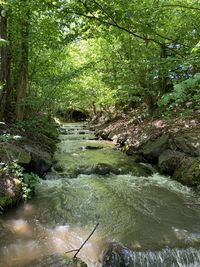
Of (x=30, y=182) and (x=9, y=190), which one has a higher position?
(x=9, y=190)

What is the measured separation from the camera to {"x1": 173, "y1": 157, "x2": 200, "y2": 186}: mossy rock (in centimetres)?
777

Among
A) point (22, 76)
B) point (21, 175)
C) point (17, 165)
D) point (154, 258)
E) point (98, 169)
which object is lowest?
point (154, 258)

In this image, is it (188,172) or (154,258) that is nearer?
(154,258)

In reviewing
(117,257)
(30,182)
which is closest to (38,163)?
(30,182)

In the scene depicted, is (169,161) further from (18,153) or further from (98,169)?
(18,153)

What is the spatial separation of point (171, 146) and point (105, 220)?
4879 millimetres

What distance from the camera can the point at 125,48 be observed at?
47.5 feet

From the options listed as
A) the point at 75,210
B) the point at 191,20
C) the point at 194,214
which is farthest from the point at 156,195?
the point at 191,20

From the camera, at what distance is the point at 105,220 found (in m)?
5.73

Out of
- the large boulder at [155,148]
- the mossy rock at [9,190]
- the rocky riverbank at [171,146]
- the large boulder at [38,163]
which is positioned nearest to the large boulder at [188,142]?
the rocky riverbank at [171,146]

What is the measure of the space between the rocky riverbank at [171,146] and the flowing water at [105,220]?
1.49ft

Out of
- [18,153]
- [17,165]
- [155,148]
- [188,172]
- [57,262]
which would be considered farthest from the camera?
[155,148]

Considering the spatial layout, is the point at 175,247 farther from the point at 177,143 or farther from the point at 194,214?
the point at 177,143

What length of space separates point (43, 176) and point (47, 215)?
8.55 ft
